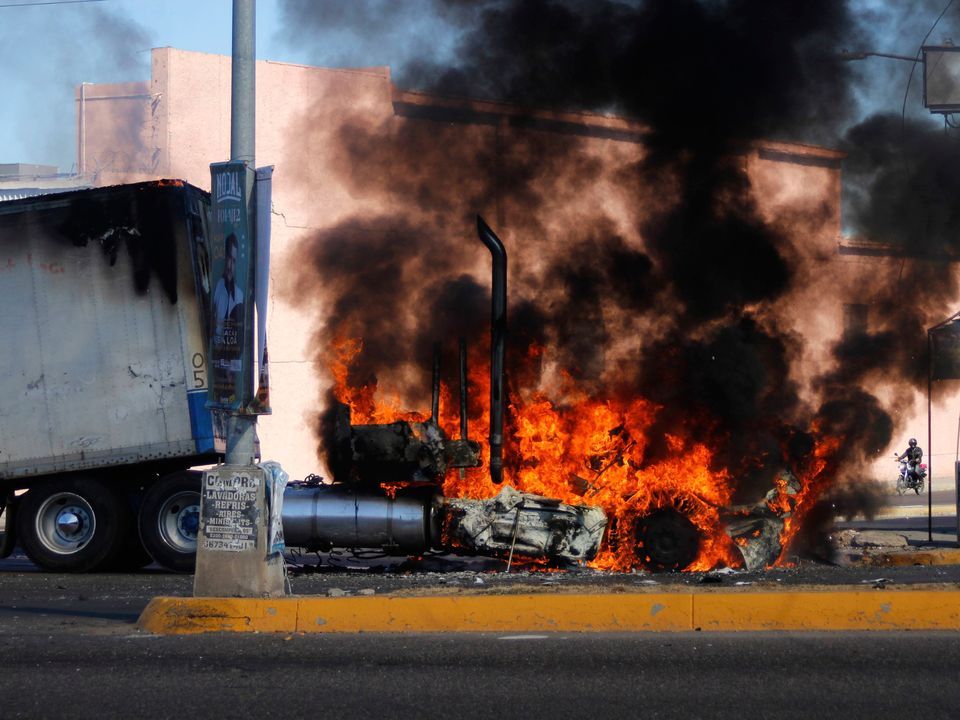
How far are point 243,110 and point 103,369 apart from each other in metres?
4.91

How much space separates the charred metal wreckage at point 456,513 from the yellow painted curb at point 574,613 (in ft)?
11.3

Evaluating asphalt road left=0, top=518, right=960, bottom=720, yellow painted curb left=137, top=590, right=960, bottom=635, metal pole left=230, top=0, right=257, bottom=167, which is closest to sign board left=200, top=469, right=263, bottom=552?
yellow painted curb left=137, top=590, right=960, bottom=635

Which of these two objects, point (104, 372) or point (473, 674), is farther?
point (104, 372)

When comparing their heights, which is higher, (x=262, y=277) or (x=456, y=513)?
(x=262, y=277)

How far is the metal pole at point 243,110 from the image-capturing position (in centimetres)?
783

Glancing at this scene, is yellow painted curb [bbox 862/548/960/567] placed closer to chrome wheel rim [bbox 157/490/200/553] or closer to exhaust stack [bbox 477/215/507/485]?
exhaust stack [bbox 477/215/507/485]

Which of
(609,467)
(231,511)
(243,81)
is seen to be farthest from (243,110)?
(609,467)

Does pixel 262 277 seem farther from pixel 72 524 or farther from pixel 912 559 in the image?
pixel 912 559

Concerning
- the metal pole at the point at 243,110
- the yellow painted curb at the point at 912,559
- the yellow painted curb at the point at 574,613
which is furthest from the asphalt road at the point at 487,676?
the yellow painted curb at the point at 912,559

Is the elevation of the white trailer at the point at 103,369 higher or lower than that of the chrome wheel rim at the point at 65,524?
higher

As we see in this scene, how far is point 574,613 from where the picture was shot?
23.4 ft

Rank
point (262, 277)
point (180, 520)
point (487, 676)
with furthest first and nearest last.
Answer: point (180, 520), point (262, 277), point (487, 676)

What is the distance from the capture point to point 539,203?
15.4 m

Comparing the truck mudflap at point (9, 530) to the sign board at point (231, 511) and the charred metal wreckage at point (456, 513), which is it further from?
the sign board at point (231, 511)
